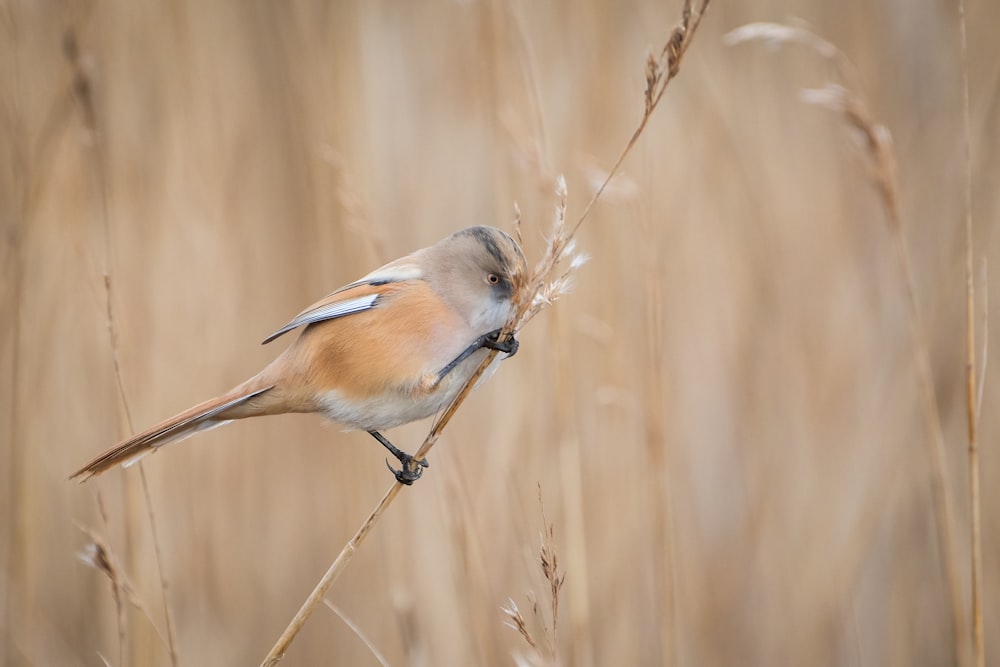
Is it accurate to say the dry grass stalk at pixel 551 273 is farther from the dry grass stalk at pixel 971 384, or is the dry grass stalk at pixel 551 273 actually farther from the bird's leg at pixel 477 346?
the dry grass stalk at pixel 971 384

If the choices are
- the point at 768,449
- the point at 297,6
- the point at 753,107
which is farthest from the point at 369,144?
the point at 768,449

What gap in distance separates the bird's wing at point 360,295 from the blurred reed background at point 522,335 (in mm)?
633

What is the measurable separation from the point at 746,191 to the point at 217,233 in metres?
1.99

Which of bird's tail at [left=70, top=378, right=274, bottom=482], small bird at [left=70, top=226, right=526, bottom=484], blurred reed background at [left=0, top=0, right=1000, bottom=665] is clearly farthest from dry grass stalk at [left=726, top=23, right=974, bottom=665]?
bird's tail at [left=70, top=378, right=274, bottom=482]

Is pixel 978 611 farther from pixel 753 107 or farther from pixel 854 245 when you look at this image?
pixel 753 107

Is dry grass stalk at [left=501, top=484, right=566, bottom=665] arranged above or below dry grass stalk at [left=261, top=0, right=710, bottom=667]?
below

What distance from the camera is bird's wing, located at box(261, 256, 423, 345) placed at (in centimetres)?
210

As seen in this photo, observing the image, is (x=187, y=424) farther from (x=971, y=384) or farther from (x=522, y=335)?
(x=971, y=384)

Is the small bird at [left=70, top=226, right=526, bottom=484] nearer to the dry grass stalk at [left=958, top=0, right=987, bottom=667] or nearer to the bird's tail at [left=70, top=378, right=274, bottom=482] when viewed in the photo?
the bird's tail at [left=70, top=378, right=274, bottom=482]

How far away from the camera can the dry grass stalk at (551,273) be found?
1463mm

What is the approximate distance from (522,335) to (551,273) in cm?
141

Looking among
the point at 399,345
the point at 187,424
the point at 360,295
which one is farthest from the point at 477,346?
the point at 187,424

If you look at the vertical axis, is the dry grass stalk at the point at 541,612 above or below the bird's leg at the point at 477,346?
below

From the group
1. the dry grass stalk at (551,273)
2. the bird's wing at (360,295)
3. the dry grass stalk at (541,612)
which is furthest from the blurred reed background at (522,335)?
the dry grass stalk at (541,612)
